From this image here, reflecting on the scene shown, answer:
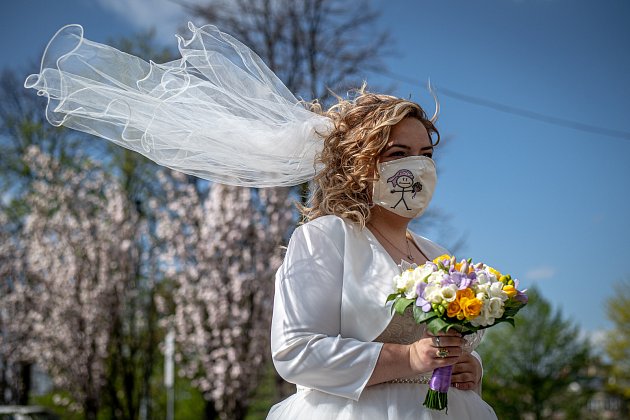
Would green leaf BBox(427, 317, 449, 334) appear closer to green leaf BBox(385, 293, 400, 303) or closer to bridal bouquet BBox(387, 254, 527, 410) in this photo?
bridal bouquet BBox(387, 254, 527, 410)

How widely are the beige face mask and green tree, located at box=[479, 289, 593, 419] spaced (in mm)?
26376

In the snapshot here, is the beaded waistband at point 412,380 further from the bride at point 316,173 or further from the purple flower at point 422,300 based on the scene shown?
the purple flower at point 422,300

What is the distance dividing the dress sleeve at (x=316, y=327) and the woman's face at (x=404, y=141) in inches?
14.9

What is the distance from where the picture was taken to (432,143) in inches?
112

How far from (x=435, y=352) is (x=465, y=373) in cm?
36

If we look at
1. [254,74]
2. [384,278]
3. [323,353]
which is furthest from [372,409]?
[254,74]

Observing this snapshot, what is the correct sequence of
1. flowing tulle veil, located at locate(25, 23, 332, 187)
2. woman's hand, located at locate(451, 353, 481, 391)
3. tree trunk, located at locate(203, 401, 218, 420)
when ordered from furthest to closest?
1. tree trunk, located at locate(203, 401, 218, 420)
2. flowing tulle veil, located at locate(25, 23, 332, 187)
3. woman's hand, located at locate(451, 353, 481, 391)

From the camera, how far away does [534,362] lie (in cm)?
2816

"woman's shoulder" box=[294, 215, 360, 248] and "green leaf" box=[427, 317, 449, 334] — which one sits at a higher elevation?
"woman's shoulder" box=[294, 215, 360, 248]

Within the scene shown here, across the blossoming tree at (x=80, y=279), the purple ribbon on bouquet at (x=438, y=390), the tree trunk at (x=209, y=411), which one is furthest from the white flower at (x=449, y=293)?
the blossoming tree at (x=80, y=279)

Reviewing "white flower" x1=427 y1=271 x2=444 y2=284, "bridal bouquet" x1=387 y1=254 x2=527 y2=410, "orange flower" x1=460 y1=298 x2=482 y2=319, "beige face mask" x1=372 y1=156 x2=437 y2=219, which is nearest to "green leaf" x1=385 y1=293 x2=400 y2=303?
"bridal bouquet" x1=387 y1=254 x2=527 y2=410

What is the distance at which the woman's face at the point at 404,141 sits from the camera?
270 centimetres

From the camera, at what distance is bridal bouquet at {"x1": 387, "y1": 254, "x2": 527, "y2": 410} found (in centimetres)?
224

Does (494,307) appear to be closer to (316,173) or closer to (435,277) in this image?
(435,277)
